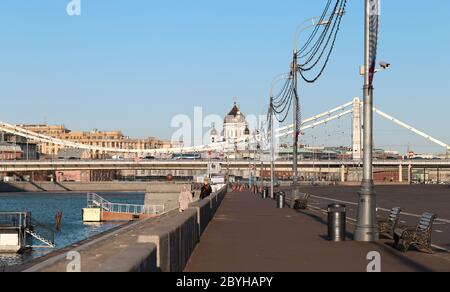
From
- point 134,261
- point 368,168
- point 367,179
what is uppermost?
point 368,168

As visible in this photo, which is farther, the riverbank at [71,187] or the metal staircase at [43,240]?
the riverbank at [71,187]

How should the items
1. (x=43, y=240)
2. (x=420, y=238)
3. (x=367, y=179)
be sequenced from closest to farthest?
1. (x=420, y=238)
2. (x=367, y=179)
3. (x=43, y=240)

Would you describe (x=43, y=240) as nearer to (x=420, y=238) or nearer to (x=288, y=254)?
(x=288, y=254)

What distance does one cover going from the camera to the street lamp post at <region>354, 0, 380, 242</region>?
22.6 m

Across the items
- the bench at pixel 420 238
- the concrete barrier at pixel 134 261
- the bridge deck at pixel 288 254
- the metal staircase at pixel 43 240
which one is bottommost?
the metal staircase at pixel 43 240

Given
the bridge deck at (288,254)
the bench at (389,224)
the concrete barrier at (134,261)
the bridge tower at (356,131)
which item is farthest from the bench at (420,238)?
the bridge tower at (356,131)

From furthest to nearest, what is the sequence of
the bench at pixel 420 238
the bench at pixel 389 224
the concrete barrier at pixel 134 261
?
the bench at pixel 389 224 < the bench at pixel 420 238 < the concrete barrier at pixel 134 261

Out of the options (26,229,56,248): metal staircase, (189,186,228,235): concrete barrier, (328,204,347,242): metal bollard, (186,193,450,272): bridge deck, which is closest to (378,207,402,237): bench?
(328,204,347,242): metal bollard

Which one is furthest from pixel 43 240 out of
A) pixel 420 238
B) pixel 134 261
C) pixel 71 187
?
pixel 71 187

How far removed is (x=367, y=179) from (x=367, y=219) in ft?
3.63

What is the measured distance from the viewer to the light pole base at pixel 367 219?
2253cm

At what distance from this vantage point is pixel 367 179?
2316 cm

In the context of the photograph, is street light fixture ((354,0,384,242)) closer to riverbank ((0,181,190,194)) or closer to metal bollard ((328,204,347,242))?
metal bollard ((328,204,347,242))

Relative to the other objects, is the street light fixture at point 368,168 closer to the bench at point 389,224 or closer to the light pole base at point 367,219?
the light pole base at point 367,219
